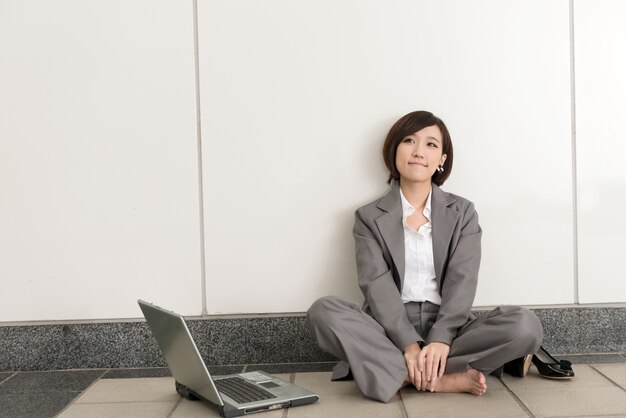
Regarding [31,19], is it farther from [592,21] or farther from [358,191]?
[592,21]

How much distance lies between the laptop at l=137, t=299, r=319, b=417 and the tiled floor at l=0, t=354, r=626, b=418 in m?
0.04

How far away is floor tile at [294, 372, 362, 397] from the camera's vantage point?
286 cm

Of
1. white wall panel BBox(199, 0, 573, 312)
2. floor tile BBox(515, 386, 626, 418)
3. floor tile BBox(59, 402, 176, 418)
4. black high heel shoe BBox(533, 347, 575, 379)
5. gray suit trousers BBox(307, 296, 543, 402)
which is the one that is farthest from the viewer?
white wall panel BBox(199, 0, 573, 312)

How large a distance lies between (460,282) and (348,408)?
27.0 inches

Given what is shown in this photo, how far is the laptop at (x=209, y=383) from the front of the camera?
2559 mm

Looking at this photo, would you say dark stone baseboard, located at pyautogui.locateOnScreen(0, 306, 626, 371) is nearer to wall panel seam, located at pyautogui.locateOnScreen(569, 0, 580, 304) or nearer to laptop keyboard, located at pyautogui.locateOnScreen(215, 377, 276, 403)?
wall panel seam, located at pyautogui.locateOnScreen(569, 0, 580, 304)

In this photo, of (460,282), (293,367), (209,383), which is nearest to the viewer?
(209,383)

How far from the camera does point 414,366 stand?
9.22 ft

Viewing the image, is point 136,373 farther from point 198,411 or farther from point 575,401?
point 575,401

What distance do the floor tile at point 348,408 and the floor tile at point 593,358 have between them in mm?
Answer: 873

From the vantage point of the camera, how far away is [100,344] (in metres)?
3.31

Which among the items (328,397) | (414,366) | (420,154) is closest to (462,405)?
(414,366)

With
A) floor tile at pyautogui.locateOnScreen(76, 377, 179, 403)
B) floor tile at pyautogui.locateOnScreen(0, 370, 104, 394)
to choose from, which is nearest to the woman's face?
floor tile at pyautogui.locateOnScreen(76, 377, 179, 403)

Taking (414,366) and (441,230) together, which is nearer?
(414,366)
